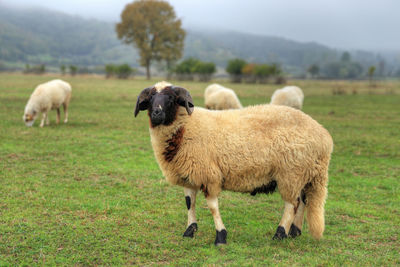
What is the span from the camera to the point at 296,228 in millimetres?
5473

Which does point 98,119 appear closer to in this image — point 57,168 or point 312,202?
point 57,168

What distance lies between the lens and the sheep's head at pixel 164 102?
186 inches

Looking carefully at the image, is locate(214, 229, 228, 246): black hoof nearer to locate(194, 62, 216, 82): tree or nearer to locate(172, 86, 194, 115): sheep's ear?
locate(172, 86, 194, 115): sheep's ear

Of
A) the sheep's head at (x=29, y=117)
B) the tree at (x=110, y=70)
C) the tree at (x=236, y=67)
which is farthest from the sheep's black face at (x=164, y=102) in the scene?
the tree at (x=110, y=70)

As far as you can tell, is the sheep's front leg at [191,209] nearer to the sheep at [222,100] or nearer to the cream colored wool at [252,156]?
the cream colored wool at [252,156]

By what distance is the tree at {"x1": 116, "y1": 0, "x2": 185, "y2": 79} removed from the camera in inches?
2827

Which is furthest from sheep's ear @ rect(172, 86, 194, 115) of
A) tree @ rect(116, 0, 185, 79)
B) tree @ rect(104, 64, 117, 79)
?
tree @ rect(104, 64, 117, 79)

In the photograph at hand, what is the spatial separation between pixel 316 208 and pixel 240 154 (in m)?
1.51

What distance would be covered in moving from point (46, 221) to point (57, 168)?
136 inches

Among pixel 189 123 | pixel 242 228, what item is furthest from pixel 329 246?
pixel 189 123

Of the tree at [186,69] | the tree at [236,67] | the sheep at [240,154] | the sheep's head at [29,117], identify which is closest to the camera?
the sheep at [240,154]

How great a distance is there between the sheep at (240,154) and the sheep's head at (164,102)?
0.01 meters

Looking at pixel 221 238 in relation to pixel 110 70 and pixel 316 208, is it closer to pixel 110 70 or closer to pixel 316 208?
pixel 316 208

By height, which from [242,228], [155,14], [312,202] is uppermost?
[155,14]
